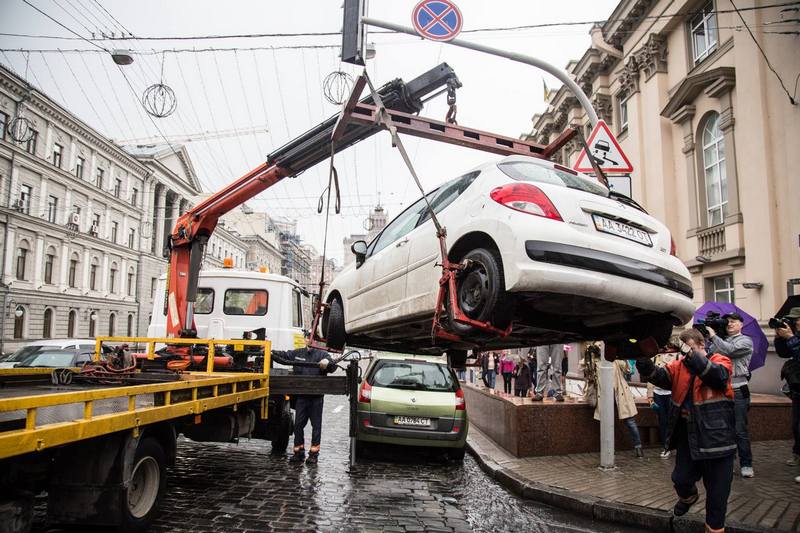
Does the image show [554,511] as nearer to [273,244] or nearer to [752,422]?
[752,422]

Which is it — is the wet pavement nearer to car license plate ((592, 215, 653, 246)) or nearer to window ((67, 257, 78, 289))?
car license plate ((592, 215, 653, 246))

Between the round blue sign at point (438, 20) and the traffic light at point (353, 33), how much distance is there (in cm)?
197

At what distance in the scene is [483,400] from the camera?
11.0m

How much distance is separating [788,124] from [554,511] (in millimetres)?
11320

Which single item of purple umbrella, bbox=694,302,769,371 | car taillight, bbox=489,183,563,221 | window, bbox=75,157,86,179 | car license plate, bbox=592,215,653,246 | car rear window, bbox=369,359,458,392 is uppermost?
window, bbox=75,157,86,179

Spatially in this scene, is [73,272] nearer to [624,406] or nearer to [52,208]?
[52,208]

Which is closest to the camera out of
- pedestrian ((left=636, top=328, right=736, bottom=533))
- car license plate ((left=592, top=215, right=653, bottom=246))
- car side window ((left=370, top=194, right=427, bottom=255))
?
car license plate ((left=592, top=215, right=653, bottom=246))

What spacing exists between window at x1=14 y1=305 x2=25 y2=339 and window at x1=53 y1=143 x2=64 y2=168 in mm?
10656

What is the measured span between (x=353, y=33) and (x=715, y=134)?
15050mm

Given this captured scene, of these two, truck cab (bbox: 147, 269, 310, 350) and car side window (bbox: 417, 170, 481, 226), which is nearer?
car side window (bbox: 417, 170, 481, 226)

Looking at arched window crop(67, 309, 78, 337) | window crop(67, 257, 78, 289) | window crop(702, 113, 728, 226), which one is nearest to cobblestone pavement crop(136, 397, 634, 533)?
window crop(702, 113, 728, 226)

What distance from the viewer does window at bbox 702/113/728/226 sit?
15.8m

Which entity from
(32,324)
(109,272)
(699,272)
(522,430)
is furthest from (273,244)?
(522,430)

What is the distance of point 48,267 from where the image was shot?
40844mm
